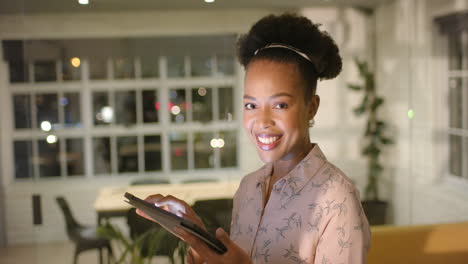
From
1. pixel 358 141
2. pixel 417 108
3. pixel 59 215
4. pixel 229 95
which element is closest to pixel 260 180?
pixel 229 95

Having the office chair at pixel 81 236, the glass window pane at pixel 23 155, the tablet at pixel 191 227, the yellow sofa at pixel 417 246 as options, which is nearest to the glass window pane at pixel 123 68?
the glass window pane at pixel 23 155

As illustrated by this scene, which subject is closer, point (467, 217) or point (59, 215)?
point (59, 215)

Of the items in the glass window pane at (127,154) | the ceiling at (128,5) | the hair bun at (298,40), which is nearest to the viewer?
the hair bun at (298,40)

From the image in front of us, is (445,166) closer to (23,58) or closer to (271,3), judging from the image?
(271,3)

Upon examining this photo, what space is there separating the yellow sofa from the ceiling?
1.50m

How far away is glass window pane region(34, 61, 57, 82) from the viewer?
9.34ft

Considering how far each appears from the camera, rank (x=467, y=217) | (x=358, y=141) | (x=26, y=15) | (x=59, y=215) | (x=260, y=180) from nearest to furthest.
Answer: (x=260, y=180), (x=26, y=15), (x=59, y=215), (x=467, y=217), (x=358, y=141)

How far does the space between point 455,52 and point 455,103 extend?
382 mm

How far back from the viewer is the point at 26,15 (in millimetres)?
2787

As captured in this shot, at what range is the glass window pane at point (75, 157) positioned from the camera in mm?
2967

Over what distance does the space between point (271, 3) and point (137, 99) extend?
1051mm

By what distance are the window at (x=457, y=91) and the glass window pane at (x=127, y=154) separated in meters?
2.35

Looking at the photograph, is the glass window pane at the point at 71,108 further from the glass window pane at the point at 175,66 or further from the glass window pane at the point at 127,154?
the glass window pane at the point at 175,66

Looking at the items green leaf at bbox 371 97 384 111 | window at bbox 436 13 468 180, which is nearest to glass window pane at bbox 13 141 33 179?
green leaf at bbox 371 97 384 111
